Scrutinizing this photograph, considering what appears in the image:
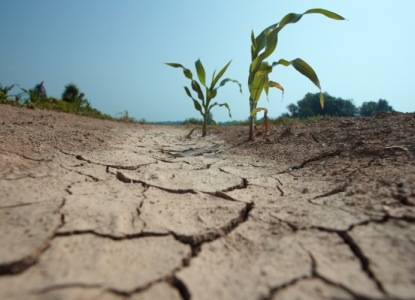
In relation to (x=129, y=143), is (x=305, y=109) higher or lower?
higher

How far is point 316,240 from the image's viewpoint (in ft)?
2.97

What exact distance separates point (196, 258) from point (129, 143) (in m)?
2.19

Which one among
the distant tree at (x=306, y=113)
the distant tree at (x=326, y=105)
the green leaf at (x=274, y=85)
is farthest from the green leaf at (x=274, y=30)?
the distant tree at (x=326, y=105)

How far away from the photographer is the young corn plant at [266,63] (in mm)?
2271

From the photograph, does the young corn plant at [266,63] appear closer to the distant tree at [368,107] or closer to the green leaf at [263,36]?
the green leaf at [263,36]

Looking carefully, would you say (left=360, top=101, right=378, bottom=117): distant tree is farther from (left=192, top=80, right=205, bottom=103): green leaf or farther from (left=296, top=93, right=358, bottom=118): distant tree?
(left=192, top=80, right=205, bottom=103): green leaf

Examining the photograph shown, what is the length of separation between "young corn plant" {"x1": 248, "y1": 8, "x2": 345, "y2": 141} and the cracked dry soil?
2.89 feet

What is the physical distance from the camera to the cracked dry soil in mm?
696

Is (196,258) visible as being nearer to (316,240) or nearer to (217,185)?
(316,240)

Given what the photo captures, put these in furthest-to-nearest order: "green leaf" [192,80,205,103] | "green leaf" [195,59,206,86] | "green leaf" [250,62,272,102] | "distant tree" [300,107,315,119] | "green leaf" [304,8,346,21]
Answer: "distant tree" [300,107,315,119] → "green leaf" [192,80,205,103] → "green leaf" [195,59,206,86] → "green leaf" [250,62,272,102] → "green leaf" [304,8,346,21]

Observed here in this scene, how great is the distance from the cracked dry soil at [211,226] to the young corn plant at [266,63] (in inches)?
34.7

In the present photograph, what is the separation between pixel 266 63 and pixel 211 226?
213 centimetres

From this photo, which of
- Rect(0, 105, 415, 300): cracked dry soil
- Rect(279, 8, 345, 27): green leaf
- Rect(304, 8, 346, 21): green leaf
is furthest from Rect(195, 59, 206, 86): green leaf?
Rect(0, 105, 415, 300): cracked dry soil

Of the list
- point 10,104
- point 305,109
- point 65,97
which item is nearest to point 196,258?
point 305,109
